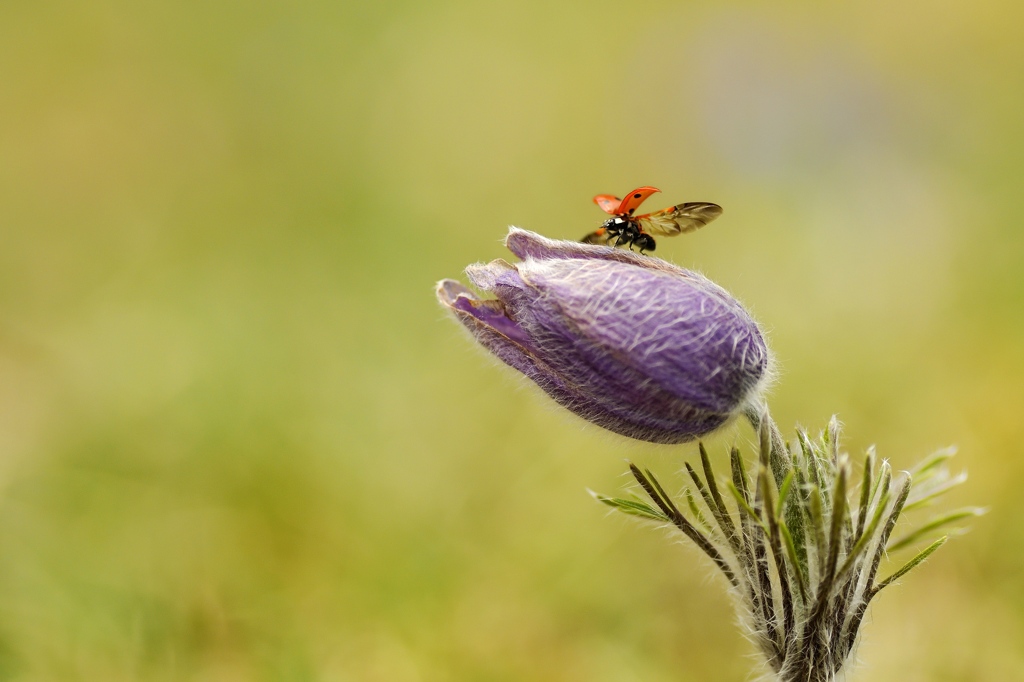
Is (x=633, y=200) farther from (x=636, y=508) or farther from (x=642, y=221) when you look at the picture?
(x=636, y=508)

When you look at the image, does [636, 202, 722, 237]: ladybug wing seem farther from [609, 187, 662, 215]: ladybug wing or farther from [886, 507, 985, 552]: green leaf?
[886, 507, 985, 552]: green leaf

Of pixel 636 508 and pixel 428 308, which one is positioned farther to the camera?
pixel 428 308

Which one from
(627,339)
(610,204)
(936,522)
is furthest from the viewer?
(610,204)

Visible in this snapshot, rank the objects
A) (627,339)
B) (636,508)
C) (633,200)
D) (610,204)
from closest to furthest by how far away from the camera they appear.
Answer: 1. (627,339)
2. (636,508)
3. (633,200)
4. (610,204)

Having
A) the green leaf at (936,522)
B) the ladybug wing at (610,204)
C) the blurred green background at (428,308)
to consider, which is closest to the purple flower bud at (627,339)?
the blurred green background at (428,308)

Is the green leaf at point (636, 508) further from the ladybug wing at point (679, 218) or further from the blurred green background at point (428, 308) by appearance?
the ladybug wing at point (679, 218)

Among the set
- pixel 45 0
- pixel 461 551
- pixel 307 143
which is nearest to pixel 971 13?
pixel 307 143

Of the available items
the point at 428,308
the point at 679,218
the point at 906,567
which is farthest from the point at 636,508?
the point at 428,308
